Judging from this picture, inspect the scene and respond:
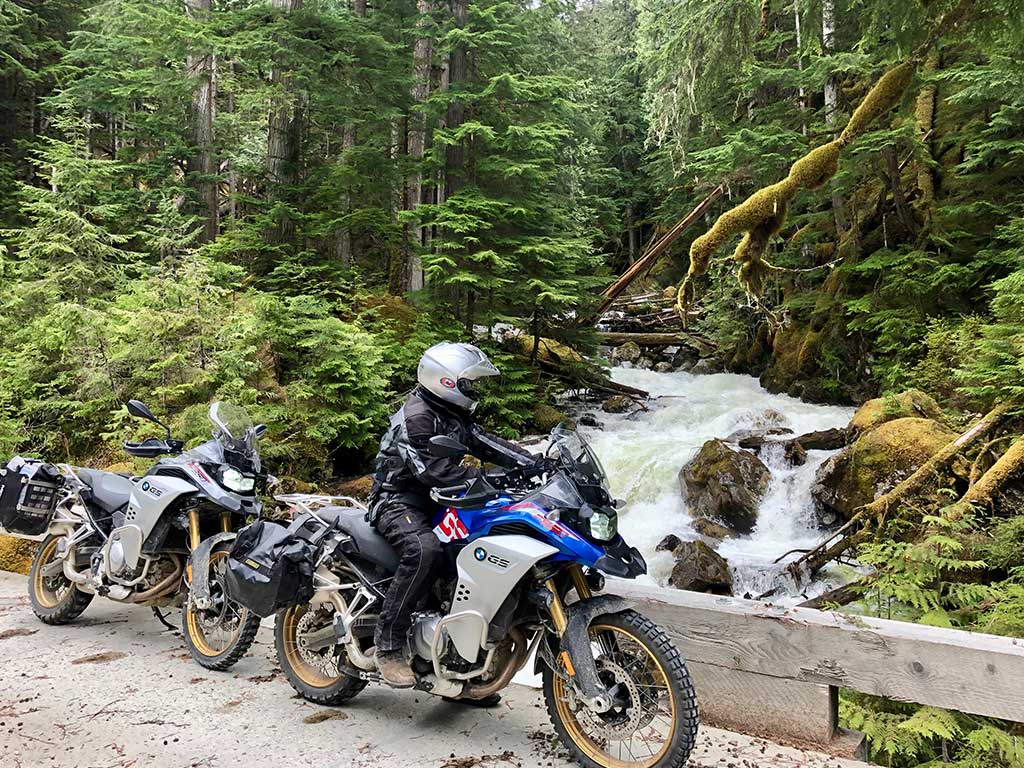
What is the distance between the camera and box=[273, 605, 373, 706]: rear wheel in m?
3.68

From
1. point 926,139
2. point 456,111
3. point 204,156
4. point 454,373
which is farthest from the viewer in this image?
point 204,156

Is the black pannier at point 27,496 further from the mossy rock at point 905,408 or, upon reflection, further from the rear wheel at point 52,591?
the mossy rock at point 905,408

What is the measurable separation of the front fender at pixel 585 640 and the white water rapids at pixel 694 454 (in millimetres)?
6112

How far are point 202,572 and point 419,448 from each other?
212 centimetres

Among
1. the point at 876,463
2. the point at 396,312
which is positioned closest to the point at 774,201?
the point at 876,463

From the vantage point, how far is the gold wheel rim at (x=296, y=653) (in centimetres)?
378

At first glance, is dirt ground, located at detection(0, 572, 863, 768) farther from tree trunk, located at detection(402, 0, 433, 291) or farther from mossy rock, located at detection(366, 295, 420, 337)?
tree trunk, located at detection(402, 0, 433, 291)

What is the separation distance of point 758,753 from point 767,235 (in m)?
4.94

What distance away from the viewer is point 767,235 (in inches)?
258

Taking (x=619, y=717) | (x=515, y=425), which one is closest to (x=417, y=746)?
(x=619, y=717)

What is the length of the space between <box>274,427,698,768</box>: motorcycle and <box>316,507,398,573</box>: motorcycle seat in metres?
0.01

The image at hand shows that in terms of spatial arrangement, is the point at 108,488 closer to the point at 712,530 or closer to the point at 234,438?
the point at 234,438

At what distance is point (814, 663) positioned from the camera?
308 cm

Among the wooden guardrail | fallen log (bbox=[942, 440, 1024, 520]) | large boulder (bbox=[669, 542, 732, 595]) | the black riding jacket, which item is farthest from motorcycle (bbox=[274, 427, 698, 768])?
large boulder (bbox=[669, 542, 732, 595])
